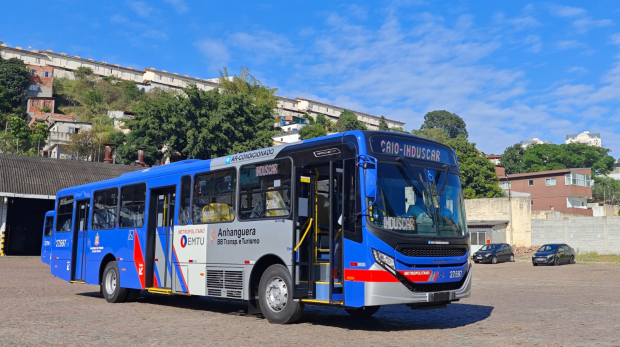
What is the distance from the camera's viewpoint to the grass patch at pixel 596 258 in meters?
43.9

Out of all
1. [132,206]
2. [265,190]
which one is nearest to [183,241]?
[132,206]

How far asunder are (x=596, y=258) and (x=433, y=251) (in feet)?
140

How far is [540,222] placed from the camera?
52.8 metres

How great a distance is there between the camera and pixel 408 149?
10125 mm

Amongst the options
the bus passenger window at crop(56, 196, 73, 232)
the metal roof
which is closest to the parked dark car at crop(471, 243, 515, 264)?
the metal roof

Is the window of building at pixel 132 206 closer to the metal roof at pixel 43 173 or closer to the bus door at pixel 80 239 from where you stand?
the bus door at pixel 80 239

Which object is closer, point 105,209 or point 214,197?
point 214,197

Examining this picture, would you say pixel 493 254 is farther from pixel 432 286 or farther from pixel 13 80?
pixel 13 80

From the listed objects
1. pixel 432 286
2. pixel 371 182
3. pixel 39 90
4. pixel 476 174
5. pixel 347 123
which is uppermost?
pixel 39 90

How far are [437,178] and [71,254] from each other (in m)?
11.5

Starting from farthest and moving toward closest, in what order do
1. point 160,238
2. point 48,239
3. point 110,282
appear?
point 48,239
point 110,282
point 160,238

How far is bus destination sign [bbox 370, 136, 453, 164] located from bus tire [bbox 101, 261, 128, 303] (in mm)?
8333

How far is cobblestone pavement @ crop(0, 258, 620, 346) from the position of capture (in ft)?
28.5

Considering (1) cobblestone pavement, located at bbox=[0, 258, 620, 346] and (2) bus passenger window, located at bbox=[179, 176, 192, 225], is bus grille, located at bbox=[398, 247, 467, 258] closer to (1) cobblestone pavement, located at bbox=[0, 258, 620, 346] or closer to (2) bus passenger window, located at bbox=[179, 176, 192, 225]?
(1) cobblestone pavement, located at bbox=[0, 258, 620, 346]
